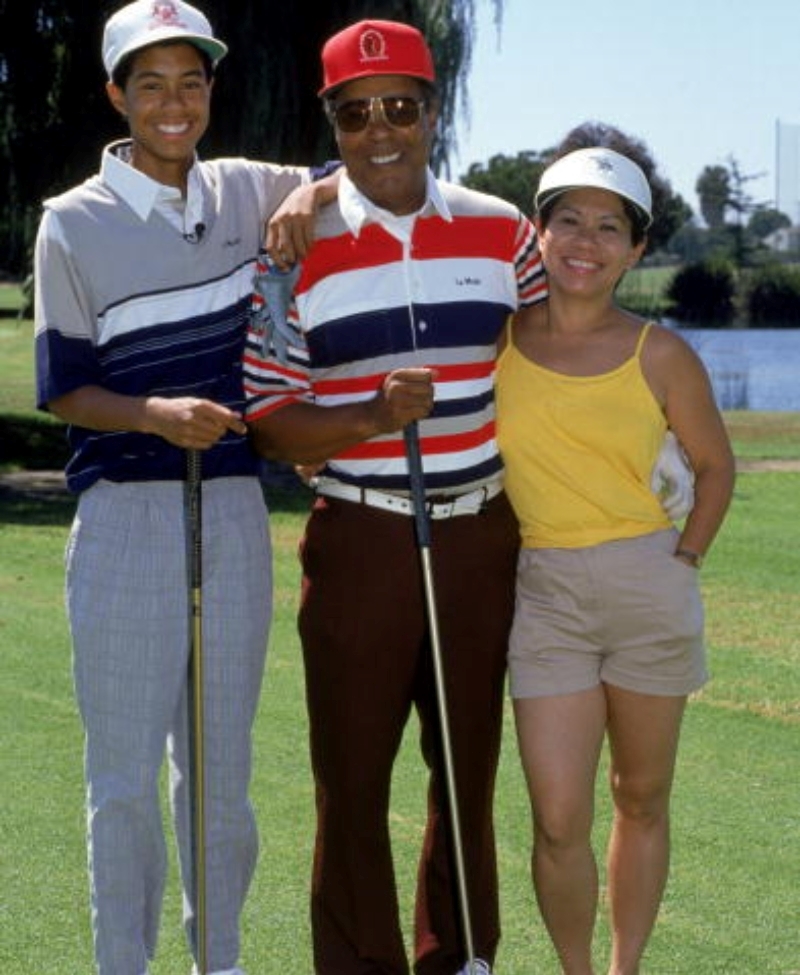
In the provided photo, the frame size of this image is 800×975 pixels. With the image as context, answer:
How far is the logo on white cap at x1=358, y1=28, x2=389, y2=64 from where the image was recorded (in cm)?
420

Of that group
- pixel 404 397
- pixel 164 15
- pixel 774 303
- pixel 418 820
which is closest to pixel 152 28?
pixel 164 15

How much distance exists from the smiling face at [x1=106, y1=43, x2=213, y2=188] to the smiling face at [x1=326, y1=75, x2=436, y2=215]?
31 centimetres

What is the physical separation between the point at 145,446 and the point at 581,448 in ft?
3.01

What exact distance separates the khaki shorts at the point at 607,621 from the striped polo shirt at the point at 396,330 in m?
0.28

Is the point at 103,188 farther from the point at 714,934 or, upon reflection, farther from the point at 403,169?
the point at 714,934

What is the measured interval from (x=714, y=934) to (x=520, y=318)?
1778mm

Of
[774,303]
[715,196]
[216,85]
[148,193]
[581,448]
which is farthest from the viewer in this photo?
[715,196]

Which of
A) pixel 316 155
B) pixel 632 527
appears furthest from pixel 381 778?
pixel 316 155

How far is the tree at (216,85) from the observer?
17.5 metres

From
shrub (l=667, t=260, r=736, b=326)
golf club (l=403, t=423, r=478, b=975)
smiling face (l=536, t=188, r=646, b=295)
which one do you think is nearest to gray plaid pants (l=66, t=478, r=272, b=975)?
golf club (l=403, t=423, r=478, b=975)

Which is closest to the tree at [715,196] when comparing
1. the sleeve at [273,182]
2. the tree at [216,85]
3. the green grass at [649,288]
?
the green grass at [649,288]

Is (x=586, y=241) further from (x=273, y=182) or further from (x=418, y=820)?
(x=418, y=820)

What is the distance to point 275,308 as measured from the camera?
13.8 feet

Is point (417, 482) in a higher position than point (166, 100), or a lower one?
lower
